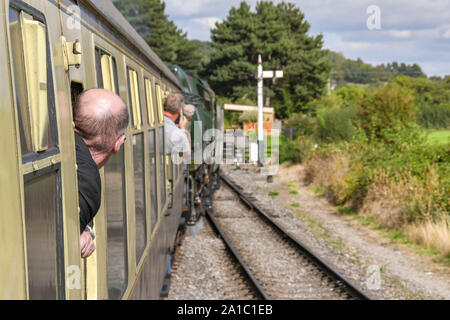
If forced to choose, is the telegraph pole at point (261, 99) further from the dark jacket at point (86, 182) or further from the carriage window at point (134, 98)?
the dark jacket at point (86, 182)

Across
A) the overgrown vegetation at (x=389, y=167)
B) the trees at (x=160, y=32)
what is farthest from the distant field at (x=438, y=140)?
the trees at (x=160, y=32)

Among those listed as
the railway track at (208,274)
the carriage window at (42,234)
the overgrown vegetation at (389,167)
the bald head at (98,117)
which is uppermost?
the bald head at (98,117)

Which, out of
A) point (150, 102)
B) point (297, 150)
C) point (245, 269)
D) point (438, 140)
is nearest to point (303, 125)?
point (297, 150)

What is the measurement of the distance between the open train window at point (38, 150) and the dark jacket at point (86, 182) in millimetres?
301

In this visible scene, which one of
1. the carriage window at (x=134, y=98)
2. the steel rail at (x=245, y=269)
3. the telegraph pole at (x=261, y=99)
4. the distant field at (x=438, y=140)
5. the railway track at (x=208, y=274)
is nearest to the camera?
the carriage window at (x=134, y=98)

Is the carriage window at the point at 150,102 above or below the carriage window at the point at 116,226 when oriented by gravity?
above

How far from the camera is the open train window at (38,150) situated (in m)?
1.34

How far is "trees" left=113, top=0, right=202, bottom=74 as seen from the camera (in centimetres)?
5223

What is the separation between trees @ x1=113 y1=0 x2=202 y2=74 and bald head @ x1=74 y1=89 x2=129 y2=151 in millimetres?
49704

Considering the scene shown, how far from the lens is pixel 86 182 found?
6.38ft

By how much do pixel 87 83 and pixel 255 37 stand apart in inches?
1724

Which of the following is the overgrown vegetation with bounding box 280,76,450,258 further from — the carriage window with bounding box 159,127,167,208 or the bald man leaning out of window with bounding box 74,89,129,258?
the bald man leaning out of window with bounding box 74,89,129,258

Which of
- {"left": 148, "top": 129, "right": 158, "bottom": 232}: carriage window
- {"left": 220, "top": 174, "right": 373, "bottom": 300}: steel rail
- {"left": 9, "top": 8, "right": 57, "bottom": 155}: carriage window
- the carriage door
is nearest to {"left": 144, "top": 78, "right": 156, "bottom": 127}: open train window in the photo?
{"left": 148, "top": 129, "right": 158, "bottom": 232}: carriage window
